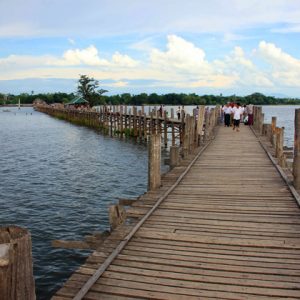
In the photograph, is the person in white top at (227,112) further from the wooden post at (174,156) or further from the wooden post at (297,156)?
the wooden post at (297,156)

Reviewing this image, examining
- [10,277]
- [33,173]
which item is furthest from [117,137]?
[10,277]

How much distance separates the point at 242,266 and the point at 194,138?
12.1m

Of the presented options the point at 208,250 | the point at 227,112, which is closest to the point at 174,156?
the point at 208,250

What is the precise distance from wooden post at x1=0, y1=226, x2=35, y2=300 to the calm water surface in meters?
5.65

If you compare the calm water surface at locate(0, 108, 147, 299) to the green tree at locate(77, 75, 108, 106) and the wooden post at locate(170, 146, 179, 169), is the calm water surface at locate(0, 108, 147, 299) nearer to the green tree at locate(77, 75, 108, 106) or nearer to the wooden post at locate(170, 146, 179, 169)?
the wooden post at locate(170, 146, 179, 169)

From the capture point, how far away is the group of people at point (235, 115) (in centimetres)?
2248

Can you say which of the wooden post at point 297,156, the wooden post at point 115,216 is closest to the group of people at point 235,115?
the wooden post at point 297,156

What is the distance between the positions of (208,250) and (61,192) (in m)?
11.6

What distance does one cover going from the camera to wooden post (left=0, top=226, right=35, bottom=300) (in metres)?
2.72

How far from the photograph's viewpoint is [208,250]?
568cm

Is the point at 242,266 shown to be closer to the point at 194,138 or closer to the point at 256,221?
the point at 256,221

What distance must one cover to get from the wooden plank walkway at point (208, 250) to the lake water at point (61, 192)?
→ 3.09 metres

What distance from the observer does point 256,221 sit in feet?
22.7

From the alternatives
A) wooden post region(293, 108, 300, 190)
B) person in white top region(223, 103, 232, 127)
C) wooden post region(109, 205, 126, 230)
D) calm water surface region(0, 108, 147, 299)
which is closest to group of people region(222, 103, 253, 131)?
person in white top region(223, 103, 232, 127)
